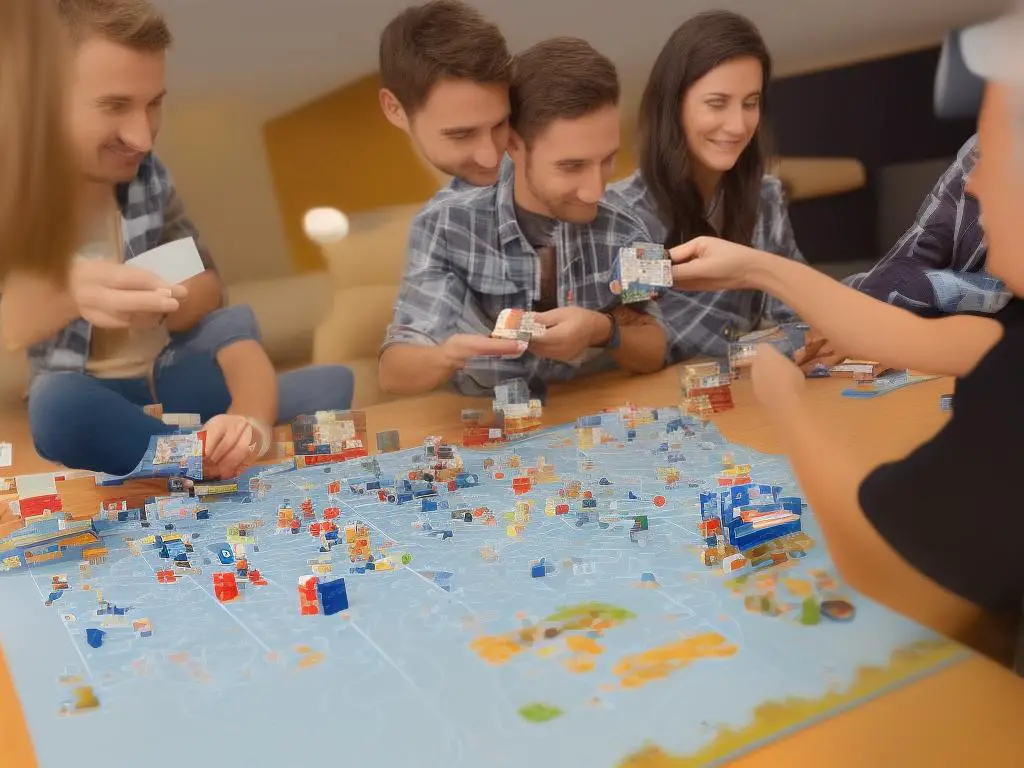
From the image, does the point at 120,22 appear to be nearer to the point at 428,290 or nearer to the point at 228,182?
the point at 228,182

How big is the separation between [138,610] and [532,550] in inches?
25.1

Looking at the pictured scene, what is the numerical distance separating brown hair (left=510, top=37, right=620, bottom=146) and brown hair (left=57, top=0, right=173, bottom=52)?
2.42ft

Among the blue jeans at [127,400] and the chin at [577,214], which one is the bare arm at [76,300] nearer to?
the blue jeans at [127,400]

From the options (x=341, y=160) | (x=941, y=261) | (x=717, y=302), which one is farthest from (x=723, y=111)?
(x=341, y=160)

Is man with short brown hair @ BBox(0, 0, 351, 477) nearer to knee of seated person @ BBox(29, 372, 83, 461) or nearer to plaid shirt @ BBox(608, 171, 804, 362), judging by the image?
knee of seated person @ BBox(29, 372, 83, 461)

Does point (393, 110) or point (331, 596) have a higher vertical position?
point (393, 110)

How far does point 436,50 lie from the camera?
206cm

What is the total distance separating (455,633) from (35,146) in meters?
1.33

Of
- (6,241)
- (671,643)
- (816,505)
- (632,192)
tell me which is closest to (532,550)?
(671,643)

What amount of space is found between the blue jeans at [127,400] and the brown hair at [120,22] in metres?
0.56

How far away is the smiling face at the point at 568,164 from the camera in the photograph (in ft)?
7.06

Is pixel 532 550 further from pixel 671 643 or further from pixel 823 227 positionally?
pixel 823 227

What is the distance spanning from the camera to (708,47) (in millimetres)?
2078

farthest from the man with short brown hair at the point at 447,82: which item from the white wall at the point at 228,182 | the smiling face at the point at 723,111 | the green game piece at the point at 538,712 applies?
the green game piece at the point at 538,712
